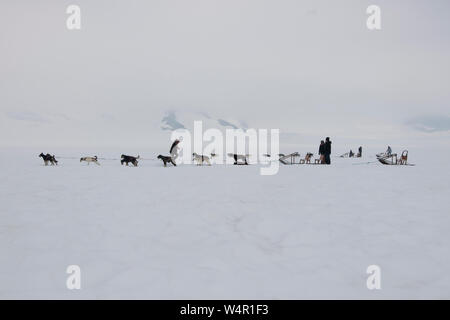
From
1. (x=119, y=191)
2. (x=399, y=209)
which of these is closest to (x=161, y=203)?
(x=119, y=191)

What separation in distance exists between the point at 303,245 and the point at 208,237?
68.0 inches

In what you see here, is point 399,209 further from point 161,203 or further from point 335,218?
point 161,203

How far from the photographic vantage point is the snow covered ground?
375 centimetres

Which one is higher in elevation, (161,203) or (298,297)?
(161,203)

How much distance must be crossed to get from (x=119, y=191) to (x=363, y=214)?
283 inches

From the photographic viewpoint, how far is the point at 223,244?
4.98 meters

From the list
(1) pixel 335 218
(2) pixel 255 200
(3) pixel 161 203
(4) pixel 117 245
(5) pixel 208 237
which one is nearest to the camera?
(4) pixel 117 245

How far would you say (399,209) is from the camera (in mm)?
7098

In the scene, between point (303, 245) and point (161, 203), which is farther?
point (161, 203)

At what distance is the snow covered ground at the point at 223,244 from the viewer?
3750 mm

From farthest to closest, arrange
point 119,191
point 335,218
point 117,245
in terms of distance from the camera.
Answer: point 119,191, point 335,218, point 117,245

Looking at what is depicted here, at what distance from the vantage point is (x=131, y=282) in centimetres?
383
